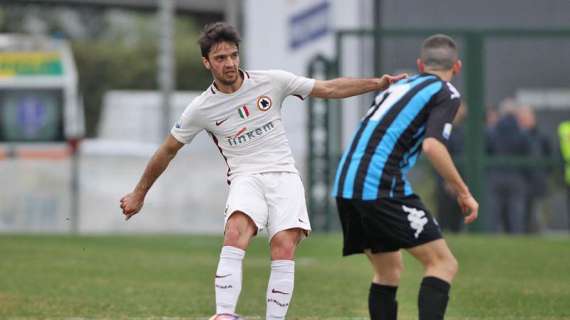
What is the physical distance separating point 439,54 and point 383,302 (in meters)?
1.49

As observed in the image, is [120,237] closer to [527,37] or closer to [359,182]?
[527,37]

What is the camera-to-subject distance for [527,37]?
22828 millimetres

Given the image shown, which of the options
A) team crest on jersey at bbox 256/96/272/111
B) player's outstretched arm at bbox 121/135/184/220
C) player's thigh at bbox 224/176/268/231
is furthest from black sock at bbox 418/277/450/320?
player's outstretched arm at bbox 121/135/184/220

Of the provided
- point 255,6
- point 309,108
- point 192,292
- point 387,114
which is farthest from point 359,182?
point 255,6

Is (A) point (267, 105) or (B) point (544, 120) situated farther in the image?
(B) point (544, 120)

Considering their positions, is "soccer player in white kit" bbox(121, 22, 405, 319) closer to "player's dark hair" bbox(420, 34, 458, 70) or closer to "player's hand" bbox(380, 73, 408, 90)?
"player's hand" bbox(380, 73, 408, 90)

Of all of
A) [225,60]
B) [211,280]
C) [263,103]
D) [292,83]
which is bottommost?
[211,280]

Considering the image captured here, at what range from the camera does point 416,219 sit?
318 inches

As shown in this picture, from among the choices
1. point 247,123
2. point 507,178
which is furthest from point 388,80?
point 507,178

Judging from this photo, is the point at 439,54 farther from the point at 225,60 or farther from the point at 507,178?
the point at 507,178

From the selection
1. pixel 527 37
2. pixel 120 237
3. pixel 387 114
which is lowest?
pixel 120 237

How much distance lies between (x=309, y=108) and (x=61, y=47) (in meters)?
9.83

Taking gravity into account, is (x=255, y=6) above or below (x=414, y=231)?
above

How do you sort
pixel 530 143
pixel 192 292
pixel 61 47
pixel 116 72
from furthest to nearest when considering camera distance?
pixel 116 72 < pixel 61 47 < pixel 530 143 < pixel 192 292
